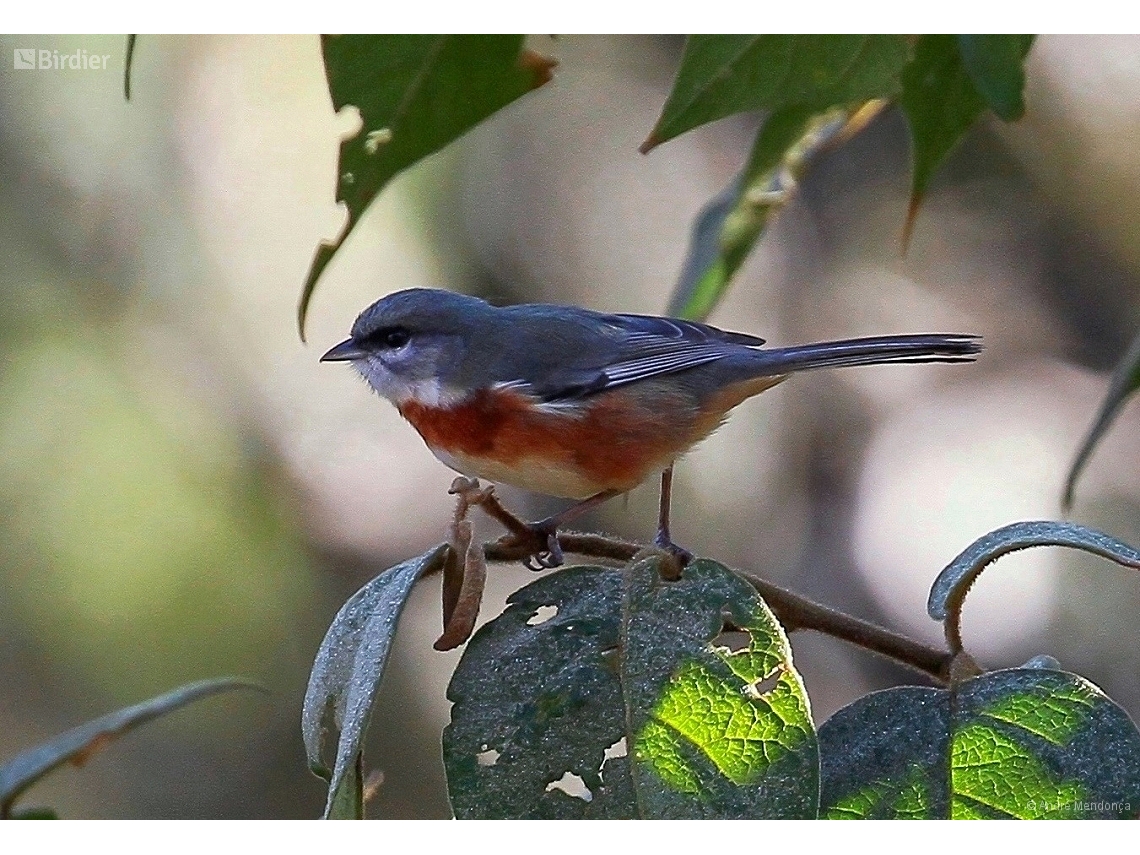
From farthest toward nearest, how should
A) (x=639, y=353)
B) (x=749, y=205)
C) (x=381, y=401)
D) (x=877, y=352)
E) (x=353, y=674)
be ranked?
(x=381, y=401), (x=639, y=353), (x=749, y=205), (x=877, y=352), (x=353, y=674)

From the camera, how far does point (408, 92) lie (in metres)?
2.58

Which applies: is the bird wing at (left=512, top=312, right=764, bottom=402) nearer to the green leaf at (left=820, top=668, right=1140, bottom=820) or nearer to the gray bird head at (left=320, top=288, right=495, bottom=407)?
the gray bird head at (left=320, top=288, right=495, bottom=407)

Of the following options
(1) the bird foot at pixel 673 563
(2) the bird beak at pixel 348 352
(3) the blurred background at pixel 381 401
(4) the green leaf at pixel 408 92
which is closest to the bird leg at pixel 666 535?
(1) the bird foot at pixel 673 563

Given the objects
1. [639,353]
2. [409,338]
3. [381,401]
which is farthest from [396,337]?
[381,401]

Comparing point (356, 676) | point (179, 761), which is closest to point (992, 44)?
point (356, 676)

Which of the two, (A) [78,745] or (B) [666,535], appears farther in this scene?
(B) [666,535]

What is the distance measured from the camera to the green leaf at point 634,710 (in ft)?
6.15

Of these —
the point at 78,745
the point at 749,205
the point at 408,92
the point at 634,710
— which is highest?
the point at 408,92

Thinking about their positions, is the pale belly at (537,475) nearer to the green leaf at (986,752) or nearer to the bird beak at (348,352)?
the bird beak at (348,352)

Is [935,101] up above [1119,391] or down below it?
above

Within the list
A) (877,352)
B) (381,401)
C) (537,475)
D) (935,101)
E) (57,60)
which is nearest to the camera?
(935,101)

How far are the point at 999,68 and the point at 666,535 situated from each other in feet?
3.41

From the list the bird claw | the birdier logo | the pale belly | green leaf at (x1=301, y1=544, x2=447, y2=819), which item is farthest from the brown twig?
the birdier logo

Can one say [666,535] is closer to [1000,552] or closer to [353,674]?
[1000,552]
